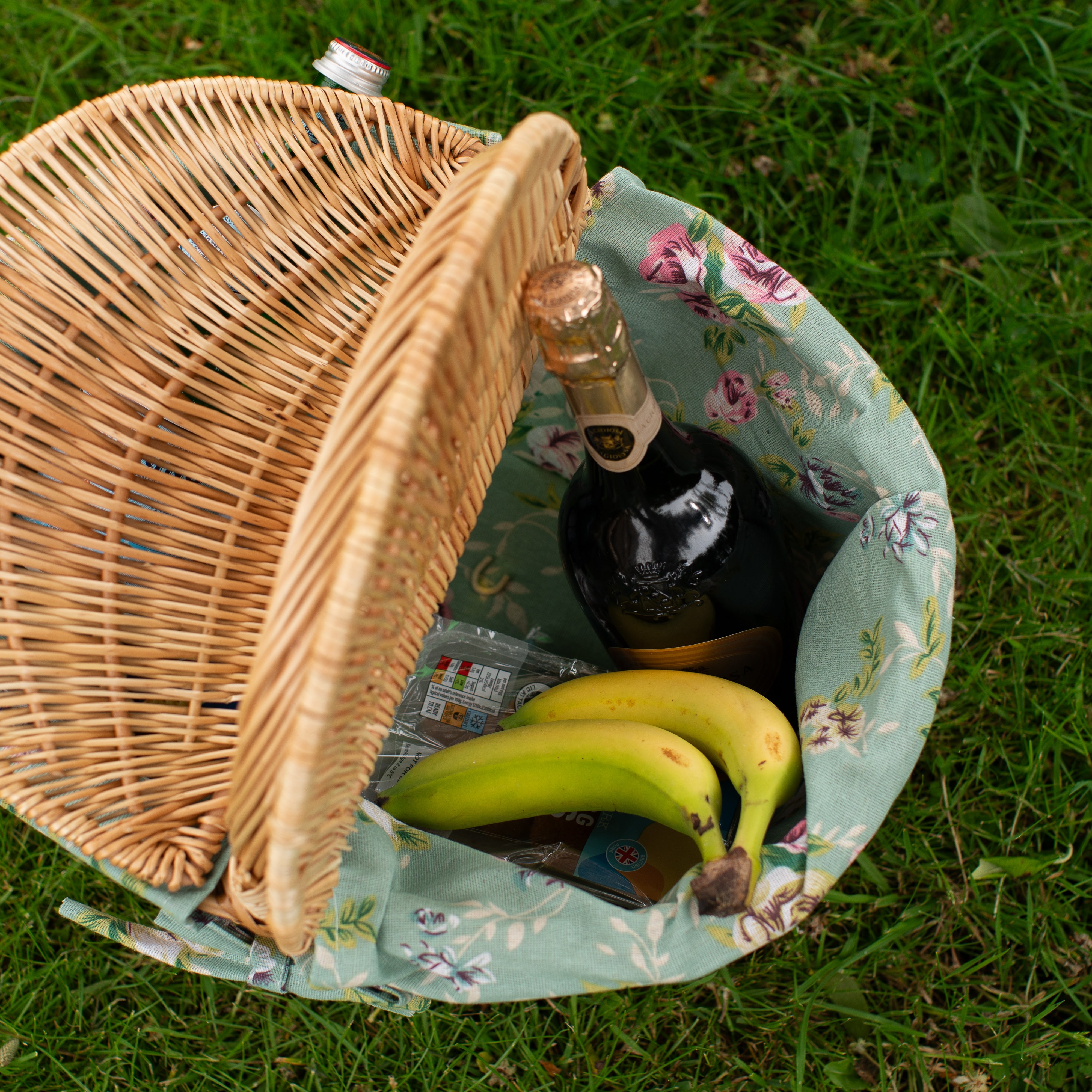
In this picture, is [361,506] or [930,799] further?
[930,799]

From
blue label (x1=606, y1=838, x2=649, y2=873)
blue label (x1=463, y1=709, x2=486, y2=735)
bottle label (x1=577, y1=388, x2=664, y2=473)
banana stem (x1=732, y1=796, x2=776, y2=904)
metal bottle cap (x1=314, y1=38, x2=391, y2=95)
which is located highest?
metal bottle cap (x1=314, y1=38, x2=391, y2=95)

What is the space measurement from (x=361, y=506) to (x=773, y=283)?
1.15 feet

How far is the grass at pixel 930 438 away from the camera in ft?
2.58

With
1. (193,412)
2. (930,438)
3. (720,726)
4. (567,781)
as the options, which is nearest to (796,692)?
(720,726)

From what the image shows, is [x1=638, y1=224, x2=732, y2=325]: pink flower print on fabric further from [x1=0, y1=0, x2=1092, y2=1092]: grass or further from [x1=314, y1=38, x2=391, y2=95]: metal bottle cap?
[x1=0, y1=0, x2=1092, y2=1092]: grass

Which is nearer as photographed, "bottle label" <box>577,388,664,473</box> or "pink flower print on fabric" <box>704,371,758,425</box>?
"bottle label" <box>577,388,664,473</box>

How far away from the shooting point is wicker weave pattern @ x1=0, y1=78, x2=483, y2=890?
473mm

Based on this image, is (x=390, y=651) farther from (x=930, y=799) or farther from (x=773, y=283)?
(x=930, y=799)

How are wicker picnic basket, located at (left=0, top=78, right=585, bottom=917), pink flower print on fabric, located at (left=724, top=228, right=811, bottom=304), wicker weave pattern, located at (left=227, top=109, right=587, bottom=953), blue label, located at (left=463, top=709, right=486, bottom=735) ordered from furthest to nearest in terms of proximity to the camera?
blue label, located at (left=463, top=709, right=486, bottom=735) < pink flower print on fabric, located at (left=724, top=228, right=811, bottom=304) < wicker picnic basket, located at (left=0, top=78, right=585, bottom=917) < wicker weave pattern, located at (left=227, top=109, right=587, bottom=953)

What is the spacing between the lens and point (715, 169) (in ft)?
3.44

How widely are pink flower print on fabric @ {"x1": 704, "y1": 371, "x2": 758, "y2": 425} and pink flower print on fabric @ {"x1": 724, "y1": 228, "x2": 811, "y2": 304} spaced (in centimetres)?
9

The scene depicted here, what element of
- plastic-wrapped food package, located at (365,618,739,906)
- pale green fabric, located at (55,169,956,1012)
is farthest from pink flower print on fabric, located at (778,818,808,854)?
plastic-wrapped food package, located at (365,618,739,906)

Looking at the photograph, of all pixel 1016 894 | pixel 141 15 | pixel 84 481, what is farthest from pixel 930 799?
pixel 141 15

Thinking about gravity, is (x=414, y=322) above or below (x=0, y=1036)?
above
